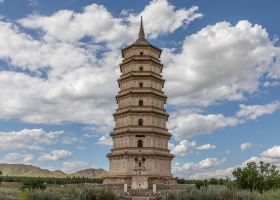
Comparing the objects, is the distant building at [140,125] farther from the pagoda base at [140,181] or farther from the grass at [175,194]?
the grass at [175,194]

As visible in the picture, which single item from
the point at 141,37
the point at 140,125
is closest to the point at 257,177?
the point at 140,125

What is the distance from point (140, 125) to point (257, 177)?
22776mm

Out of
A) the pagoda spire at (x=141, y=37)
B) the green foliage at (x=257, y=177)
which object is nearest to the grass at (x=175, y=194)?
the green foliage at (x=257, y=177)

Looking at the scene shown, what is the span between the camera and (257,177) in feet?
106

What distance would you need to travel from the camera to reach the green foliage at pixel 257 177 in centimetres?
3175

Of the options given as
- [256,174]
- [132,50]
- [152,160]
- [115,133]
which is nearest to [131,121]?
[115,133]

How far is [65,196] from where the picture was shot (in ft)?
74.0

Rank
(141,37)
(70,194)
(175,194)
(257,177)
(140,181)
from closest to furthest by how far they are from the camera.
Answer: (175,194)
(70,194)
(257,177)
(140,181)
(141,37)

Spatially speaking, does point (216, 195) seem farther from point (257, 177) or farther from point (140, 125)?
point (140, 125)

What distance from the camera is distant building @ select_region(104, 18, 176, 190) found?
50.3 metres

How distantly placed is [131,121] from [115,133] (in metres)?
2.79

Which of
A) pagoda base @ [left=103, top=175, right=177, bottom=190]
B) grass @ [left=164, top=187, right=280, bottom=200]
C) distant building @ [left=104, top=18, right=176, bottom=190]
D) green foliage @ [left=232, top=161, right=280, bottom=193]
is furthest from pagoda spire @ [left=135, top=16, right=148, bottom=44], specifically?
grass @ [left=164, top=187, right=280, bottom=200]

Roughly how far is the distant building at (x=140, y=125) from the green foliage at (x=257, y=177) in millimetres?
17692

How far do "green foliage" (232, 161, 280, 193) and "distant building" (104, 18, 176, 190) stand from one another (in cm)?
1769
